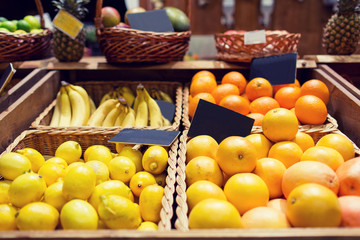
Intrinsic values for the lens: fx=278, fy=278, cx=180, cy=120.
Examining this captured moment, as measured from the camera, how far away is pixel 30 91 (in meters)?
1.49

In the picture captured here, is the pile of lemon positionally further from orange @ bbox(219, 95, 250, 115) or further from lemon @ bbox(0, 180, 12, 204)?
orange @ bbox(219, 95, 250, 115)

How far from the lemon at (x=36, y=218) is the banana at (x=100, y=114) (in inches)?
29.3

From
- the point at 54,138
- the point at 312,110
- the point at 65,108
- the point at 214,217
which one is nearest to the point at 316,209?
the point at 214,217

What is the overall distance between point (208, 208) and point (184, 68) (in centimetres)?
117

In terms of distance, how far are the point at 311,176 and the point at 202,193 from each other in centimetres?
32

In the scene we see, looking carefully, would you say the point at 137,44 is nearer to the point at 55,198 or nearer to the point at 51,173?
the point at 51,173

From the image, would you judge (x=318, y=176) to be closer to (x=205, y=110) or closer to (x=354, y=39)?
(x=205, y=110)

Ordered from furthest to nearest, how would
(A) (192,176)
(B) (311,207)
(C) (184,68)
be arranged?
(C) (184,68) → (A) (192,176) → (B) (311,207)

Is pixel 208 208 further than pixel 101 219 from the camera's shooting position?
No

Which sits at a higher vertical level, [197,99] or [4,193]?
[197,99]

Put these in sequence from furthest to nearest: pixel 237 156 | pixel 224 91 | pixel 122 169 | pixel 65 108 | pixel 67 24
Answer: pixel 67 24
pixel 65 108
pixel 224 91
pixel 122 169
pixel 237 156

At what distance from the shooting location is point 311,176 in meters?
0.81

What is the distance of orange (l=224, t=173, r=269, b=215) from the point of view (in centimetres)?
81

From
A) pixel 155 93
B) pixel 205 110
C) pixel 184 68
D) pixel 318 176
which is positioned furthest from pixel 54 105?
pixel 318 176
